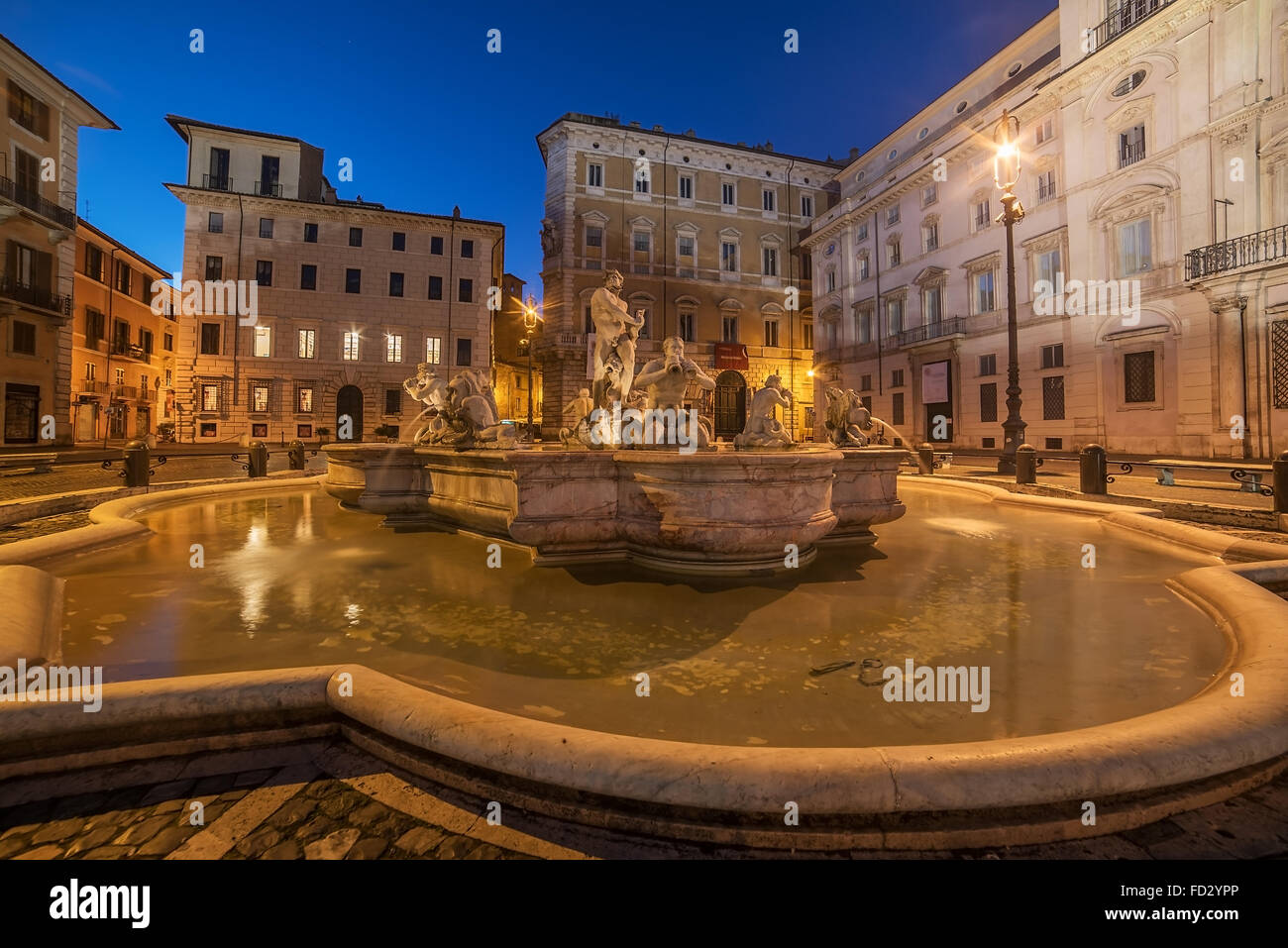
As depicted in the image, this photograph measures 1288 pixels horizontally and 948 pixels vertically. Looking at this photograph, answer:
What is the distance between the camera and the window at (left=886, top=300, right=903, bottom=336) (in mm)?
28480

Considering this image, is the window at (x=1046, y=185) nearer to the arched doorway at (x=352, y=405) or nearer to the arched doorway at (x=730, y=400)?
the arched doorway at (x=730, y=400)

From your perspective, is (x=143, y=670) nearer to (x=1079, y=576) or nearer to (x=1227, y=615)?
(x=1227, y=615)

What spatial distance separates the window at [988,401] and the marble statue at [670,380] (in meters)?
23.0

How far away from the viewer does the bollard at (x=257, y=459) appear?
1189cm

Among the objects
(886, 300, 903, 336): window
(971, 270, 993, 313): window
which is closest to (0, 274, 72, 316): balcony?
(886, 300, 903, 336): window

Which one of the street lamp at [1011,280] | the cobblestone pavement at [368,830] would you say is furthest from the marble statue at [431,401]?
the street lamp at [1011,280]

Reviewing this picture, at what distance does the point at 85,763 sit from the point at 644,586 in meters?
3.19

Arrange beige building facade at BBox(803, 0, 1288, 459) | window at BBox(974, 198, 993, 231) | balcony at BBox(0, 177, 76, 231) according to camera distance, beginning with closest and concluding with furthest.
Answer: beige building facade at BBox(803, 0, 1288, 459) < balcony at BBox(0, 177, 76, 231) < window at BBox(974, 198, 993, 231)

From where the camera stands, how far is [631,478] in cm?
506

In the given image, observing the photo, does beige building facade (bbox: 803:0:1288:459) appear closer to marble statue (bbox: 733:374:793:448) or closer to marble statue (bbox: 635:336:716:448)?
marble statue (bbox: 733:374:793:448)

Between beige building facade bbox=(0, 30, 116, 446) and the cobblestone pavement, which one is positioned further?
beige building facade bbox=(0, 30, 116, 446)

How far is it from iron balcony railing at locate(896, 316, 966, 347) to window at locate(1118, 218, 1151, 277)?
6301mm
